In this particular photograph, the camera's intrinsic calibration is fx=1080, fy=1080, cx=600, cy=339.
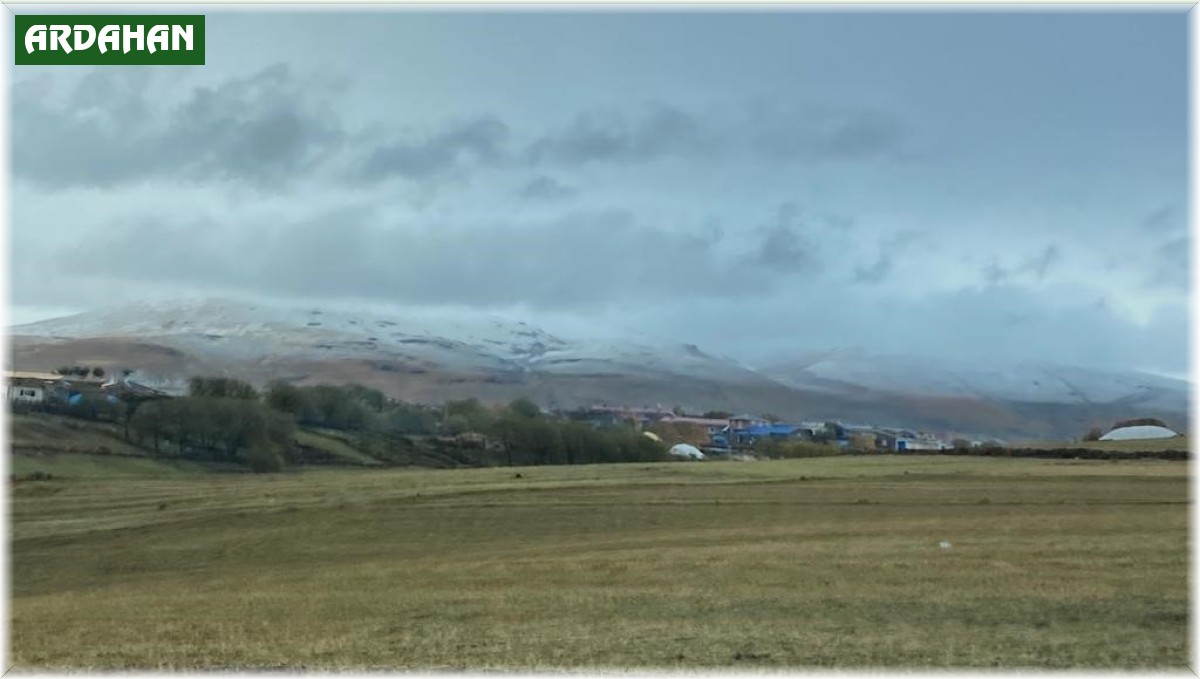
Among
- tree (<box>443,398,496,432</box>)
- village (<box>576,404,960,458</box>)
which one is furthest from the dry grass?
tree (<box>443,398,496,432</box>)

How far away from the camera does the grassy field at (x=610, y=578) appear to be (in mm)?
12008

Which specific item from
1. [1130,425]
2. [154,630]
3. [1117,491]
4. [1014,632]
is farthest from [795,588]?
[1130,425]

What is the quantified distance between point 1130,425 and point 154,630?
75.8m

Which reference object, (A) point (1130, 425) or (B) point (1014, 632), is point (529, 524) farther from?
(A) point (1130, 425)

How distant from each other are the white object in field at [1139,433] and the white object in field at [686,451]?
30168mm

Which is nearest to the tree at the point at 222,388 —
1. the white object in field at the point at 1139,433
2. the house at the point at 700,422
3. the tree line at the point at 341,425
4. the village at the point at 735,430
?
the tree line at the point at 341,425

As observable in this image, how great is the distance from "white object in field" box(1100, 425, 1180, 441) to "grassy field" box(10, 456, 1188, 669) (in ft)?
91.2

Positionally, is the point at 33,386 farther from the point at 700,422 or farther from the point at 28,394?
the point at 700,422

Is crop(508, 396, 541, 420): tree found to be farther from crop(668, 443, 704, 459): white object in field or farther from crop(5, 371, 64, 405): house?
crop(5, 371, 64, 405): house

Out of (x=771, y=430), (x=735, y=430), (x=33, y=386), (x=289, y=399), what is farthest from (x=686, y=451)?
(x=33, y=386)

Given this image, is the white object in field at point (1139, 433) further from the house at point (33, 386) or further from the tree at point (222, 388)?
the house at point (33, 386)

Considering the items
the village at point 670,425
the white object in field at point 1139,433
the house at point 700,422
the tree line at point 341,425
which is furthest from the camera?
the house at point 700,422

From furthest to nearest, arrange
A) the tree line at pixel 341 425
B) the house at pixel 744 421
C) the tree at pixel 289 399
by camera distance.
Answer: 1. the house at pixel 744 421
2. the tree at pixel 289 399
3. the tree line at pixel 341 425

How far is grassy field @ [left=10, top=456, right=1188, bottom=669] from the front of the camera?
39.4 feet
